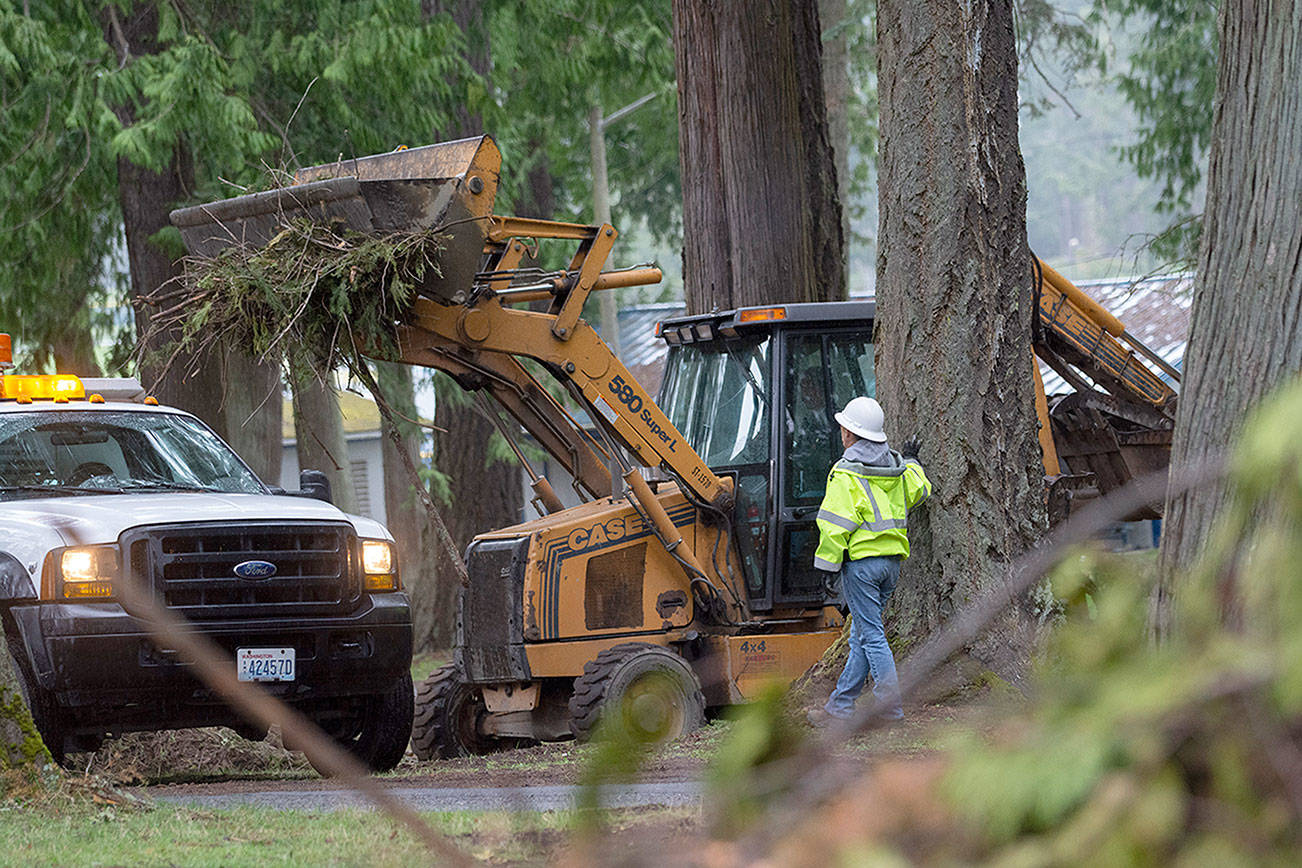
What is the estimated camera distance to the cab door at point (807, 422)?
425 inches

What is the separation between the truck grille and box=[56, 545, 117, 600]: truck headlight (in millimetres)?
160

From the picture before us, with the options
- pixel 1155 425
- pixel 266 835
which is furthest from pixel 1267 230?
pixel 1155 425

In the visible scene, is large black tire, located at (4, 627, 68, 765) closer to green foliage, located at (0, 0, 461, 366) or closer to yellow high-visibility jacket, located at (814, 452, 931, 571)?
yellow high-visibility jacket, located at (814, 452, 931, 571)

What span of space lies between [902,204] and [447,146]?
2.64 meters

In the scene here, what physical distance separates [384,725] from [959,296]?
3.89 meters

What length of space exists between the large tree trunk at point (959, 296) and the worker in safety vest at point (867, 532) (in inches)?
7.7

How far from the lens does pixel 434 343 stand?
9969mm

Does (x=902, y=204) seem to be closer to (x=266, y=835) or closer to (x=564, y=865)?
(x=266, y=835)

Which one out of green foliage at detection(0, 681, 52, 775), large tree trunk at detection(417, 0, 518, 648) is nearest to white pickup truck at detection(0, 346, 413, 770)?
green foliage at detection(0, 681, 52, 775)

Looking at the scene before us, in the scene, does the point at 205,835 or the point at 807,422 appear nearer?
the point at 205,835

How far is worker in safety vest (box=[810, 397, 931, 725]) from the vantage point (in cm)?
902

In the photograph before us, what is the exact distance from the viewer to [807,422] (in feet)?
35.6

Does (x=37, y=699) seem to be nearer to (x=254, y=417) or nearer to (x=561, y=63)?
(x=254, y=417)

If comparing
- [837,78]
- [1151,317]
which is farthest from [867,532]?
[1151,317]
